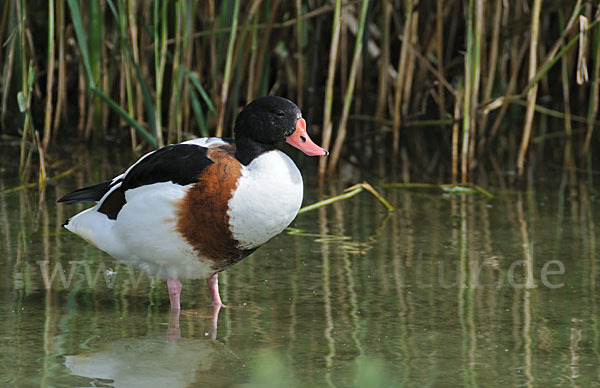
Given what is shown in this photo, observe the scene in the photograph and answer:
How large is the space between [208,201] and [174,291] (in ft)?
1.49

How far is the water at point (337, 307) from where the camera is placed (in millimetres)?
3035

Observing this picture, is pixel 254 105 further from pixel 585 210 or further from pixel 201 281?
pixel 585 210

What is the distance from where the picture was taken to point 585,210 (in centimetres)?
525

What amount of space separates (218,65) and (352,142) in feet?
5.02

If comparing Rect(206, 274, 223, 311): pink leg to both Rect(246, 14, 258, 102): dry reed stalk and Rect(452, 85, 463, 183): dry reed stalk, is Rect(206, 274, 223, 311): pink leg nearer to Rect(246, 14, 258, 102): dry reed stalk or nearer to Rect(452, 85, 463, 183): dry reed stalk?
Rect(452, 85, 463, 183): dry reed stalk

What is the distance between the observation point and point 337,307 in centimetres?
369

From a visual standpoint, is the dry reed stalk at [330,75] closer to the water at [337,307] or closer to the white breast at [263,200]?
the water at [337,307]

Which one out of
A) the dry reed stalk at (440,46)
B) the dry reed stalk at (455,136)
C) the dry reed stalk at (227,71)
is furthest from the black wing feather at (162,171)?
the dry reed stalk at (440,46)

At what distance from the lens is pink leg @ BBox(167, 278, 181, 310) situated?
3619 millimetres

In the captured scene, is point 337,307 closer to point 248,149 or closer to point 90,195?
point 248,149

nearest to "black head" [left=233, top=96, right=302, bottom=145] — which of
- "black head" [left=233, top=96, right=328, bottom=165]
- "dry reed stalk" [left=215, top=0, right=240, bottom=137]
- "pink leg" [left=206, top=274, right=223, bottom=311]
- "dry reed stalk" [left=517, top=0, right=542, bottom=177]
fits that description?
"black head" [left=233, top=96, right=328, bottom=165]

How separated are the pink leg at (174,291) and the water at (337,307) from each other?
6 cm

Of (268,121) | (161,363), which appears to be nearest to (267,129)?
(268,121)

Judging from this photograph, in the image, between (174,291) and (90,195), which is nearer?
(174,291)
